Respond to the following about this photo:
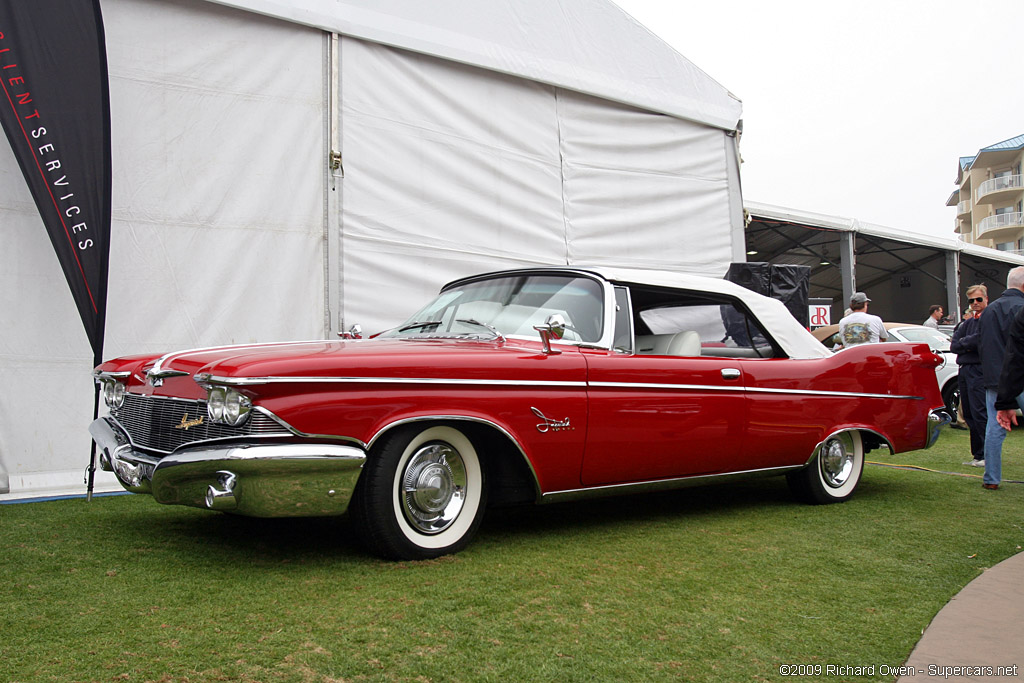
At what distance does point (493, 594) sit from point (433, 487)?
615 mm

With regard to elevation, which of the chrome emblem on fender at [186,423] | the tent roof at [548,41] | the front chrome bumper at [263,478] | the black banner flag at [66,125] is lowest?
the front chrome bumper at [263,478]

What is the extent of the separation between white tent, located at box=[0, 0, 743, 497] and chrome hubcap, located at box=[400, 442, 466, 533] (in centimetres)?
328

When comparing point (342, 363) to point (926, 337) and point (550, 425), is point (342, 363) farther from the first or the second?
point (926, 337)

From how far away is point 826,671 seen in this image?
237 cm

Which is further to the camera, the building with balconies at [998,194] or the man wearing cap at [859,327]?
the building with balconies at [998,194]

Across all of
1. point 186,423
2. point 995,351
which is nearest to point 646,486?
point 186,423

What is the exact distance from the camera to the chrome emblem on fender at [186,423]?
10.5 ft

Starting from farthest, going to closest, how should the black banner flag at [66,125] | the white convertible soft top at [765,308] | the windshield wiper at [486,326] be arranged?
the black banner flag at [66,125] → the white convertible soft top at [765,308] → the windshield wiper at [486,326]

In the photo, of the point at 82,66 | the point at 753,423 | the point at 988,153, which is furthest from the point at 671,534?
the point at 988,153

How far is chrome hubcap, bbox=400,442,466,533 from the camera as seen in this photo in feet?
11.1

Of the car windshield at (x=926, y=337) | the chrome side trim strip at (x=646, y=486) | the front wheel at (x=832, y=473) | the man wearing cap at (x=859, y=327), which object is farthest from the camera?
the car windshield at (x=926, y=337)

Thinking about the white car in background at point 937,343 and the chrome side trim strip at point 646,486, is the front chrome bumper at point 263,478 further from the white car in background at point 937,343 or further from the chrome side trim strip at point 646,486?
the white car in background at point 937,343

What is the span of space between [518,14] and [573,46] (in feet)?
2.47

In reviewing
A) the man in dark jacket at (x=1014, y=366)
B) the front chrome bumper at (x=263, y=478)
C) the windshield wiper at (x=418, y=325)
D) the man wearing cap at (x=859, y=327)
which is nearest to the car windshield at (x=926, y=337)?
the man wearing cap at (x=859, y=327)
